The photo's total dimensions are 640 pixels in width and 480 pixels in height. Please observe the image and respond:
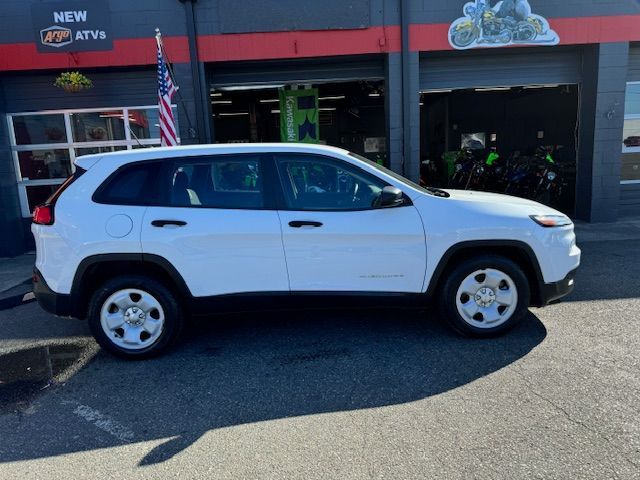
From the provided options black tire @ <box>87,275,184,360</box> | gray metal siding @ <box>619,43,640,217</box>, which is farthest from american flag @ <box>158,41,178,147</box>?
gray metal siding @ <box>619,43,640,217</box>

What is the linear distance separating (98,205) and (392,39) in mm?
6857

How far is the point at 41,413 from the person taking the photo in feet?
11.9

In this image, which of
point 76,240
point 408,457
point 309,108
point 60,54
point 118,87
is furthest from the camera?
point 309,108

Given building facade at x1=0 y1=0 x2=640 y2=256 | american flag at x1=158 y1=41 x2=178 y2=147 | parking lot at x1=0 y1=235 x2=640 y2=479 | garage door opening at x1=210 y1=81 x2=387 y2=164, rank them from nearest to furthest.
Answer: parking lot at x1=0 y1=235 x2=640 y2=479 → american flag at x1=158 y1=41 x2=178 y2=147 → building facade at x1=0 y1=0 x2=640 y2=256 → garage door opening at x1=210 y1=81 x2=387 y2=164

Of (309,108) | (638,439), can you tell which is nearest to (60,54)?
(309,108)

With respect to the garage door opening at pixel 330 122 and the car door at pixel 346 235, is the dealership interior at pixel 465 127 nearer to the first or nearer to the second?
the garage door opening at pixel 330 122

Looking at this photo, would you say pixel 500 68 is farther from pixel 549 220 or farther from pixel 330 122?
pixel 330 122

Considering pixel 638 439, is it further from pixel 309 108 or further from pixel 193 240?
pixel 309 108

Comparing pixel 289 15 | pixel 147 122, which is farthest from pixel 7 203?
pixel 289 15

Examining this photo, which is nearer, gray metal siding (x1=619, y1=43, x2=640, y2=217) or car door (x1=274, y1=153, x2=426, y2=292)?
car door (x1=274, y1=153, x2=426, y2=292)

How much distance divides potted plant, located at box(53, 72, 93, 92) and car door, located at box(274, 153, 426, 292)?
6.20 meters

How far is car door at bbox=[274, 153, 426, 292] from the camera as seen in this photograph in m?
4.27

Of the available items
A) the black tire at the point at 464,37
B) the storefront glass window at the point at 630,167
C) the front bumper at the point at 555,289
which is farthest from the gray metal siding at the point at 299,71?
the front bumper at the point at 555,289

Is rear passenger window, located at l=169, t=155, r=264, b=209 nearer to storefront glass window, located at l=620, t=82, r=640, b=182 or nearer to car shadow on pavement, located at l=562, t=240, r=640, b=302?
car shadow on pavement, located at l=562, t=240, r=640, b=302
